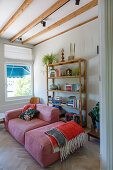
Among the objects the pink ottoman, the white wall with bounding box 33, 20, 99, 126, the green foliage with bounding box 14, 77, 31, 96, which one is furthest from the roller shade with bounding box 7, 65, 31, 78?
the pink ottoman

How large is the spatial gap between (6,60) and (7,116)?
2.24 metres

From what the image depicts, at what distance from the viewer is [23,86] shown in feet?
15.3

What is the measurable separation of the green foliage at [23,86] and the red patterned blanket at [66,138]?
120 inches

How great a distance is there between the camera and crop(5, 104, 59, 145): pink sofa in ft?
7.24

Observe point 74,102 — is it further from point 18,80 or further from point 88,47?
point 18,80

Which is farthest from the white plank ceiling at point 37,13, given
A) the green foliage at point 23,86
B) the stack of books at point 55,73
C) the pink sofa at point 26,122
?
the pink sofa at point 26,122

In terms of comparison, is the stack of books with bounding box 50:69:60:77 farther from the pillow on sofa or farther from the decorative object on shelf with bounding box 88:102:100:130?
the decorative object on shelf with bounding box 88:102:100:130

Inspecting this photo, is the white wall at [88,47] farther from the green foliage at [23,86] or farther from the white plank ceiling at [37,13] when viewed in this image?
the green foliage at [23,86]

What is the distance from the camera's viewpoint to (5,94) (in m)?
4.11

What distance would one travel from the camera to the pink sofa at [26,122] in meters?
2.21

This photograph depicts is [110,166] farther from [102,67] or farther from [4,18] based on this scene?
[4,18]

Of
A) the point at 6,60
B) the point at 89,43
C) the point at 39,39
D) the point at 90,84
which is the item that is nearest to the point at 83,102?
the point at 90,84

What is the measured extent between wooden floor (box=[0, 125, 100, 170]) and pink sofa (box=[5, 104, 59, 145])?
0.20 metres

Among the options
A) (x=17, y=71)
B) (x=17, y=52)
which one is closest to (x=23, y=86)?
(x=17, y=71)
